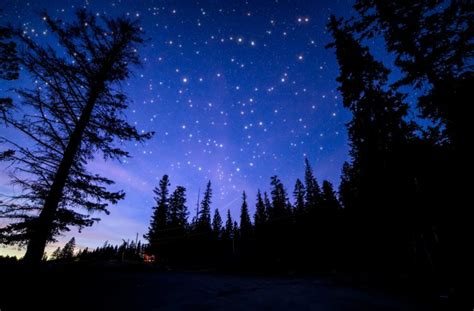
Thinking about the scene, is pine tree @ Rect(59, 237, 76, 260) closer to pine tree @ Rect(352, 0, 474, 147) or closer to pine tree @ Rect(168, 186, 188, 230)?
pine tree @ Rect(168, 186, 188, 230)

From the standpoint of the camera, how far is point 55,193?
766cm

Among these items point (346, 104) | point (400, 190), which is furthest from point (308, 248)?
point (346, 104)

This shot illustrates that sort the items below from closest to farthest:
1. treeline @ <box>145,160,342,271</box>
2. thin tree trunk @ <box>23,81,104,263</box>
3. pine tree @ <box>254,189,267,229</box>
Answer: thin tree trunk @ <box>23,81,104,263</box> < treeline @ <box>145,160,342,271</box> < pine tree @ <box>254,189,267,229</box>

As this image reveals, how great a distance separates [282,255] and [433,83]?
27.0 metres

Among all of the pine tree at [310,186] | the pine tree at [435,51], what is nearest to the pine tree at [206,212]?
the pine tree at [310,186]

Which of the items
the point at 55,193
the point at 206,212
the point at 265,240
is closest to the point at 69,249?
the point at 206,212

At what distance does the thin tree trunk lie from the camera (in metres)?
7.07

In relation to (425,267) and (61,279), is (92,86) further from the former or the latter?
(425,267)

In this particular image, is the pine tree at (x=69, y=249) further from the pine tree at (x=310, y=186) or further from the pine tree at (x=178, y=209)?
the pine tree at (x=310, y=186)

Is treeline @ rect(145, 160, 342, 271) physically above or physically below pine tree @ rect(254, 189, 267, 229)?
below

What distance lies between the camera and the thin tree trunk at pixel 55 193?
23.2ft

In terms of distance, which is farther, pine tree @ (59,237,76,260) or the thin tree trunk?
pine tree @ (59,237,76,260)

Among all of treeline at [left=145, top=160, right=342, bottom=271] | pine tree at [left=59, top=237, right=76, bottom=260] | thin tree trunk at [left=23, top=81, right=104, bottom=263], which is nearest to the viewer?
thin tree trunk at [left=23, top=81, right=104, bottom=263]

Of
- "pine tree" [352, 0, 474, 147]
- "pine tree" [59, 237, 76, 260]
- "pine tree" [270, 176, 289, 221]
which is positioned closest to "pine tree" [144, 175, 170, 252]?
"pine tree" [270, 176, 289, 221]
